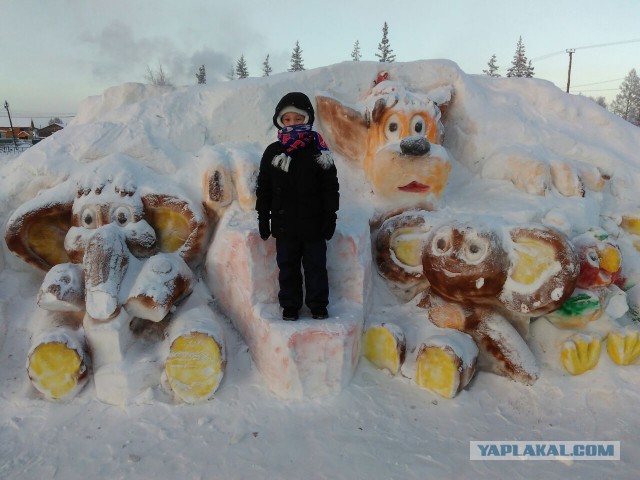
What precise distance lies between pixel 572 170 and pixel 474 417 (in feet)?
7.85

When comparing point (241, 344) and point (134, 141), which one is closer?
point (241, 344)

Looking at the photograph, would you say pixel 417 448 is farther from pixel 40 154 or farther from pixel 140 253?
pixel 40 154

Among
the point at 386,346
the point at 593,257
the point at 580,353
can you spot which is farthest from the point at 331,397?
the point at 593,257

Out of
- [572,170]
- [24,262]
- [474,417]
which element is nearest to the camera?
[474,417]

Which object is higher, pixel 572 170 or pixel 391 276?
pixel 572 170

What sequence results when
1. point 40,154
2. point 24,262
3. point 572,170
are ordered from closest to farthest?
point 24,262 → point 40,154 → point 572,170

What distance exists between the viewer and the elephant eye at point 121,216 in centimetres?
284

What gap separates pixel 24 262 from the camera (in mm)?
3086

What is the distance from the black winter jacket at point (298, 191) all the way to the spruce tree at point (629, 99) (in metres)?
35.2

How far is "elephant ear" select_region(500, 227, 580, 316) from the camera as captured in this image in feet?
8.43

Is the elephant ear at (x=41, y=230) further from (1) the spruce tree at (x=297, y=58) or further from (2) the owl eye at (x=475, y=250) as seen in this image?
(1) the spruce tree at (x=297, y=58)

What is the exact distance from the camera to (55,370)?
7.75 feet

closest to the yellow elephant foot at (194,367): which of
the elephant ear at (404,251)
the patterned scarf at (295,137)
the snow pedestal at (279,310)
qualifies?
the snow pedestal at (279,310)

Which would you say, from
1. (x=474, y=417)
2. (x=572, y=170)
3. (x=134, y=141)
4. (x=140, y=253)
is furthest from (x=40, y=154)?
(x=572, y=170)
